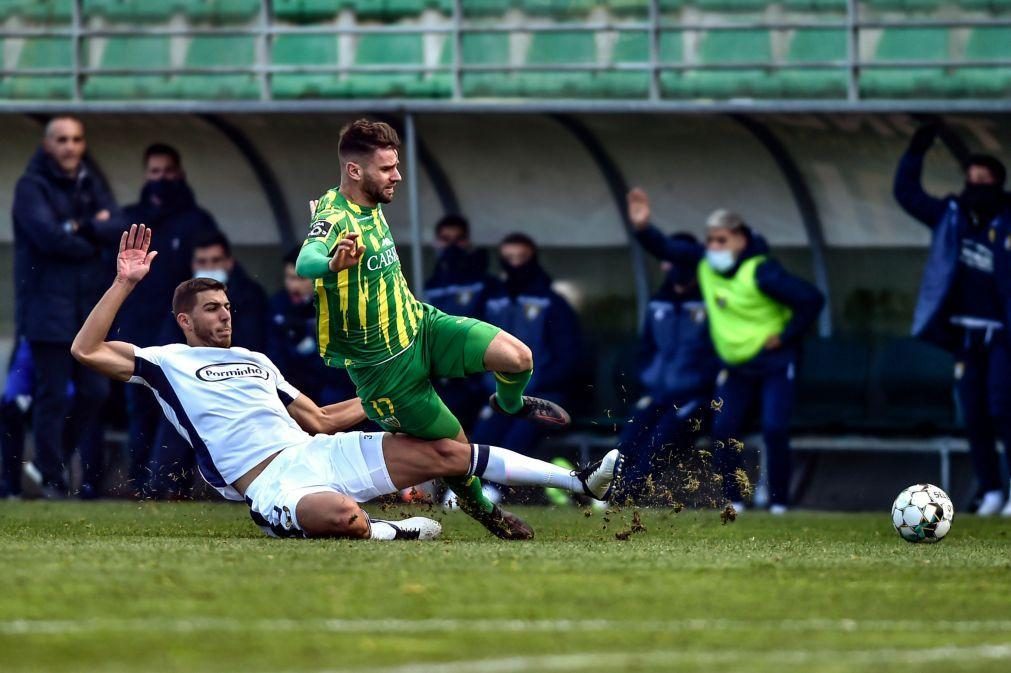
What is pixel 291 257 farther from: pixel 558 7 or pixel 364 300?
pixel 364 300

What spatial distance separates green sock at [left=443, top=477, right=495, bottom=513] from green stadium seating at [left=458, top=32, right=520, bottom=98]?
551 centimetres

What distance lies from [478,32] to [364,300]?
565 cm

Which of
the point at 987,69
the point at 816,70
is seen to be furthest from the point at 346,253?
the point at 987,69

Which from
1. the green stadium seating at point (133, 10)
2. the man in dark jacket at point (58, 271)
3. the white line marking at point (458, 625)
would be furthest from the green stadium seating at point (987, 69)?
the white line marking at point (458, 625)

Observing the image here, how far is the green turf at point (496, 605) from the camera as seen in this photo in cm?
525

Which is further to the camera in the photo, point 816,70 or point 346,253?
point 816,70

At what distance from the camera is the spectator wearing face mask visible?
545 inches

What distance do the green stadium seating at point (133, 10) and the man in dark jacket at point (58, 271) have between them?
6.43 feet

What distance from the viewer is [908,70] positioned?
1355 centimetres

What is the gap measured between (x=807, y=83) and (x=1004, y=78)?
1311 mm

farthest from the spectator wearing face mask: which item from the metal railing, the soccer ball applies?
the soccer ball

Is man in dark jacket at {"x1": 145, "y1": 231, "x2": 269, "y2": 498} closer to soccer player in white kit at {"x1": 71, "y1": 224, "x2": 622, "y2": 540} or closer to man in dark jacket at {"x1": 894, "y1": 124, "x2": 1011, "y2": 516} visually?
soccer player in white kit at {"x1": 71, "y1": 224, "x2": 622, "y2": 540}

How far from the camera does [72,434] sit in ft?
45.2

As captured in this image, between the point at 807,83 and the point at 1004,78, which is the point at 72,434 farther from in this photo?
the point at 1004,78
